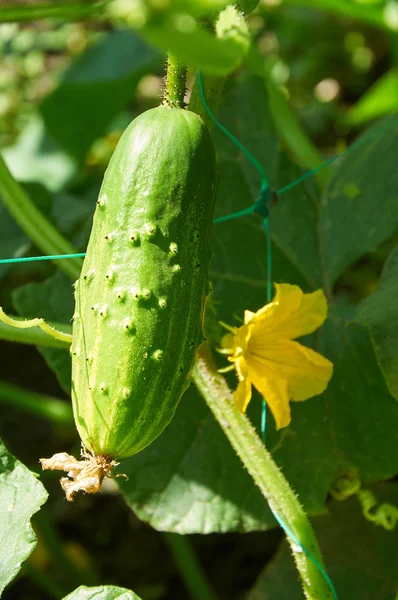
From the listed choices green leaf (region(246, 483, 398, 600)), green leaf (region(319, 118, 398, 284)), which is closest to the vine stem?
green leaf (region(246, 483, 398, 600))

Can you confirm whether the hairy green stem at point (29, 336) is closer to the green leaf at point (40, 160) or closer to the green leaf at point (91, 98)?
the green leaf at point (40, 160)

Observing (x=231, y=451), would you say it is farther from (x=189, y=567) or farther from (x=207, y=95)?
(x=207, y=95)

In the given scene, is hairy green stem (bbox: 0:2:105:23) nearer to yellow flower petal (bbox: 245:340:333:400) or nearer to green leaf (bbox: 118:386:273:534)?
yellow flower petal (bbox: 245:340:333:400)

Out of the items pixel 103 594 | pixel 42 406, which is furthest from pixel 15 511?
pixel 42 406

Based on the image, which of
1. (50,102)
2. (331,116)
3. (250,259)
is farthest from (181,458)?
(331,116)

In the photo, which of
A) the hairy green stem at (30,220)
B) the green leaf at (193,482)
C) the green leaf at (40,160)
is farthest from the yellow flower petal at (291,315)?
the green leaf at (40,160)

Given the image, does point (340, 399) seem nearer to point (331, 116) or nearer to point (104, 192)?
point (104, 192)
